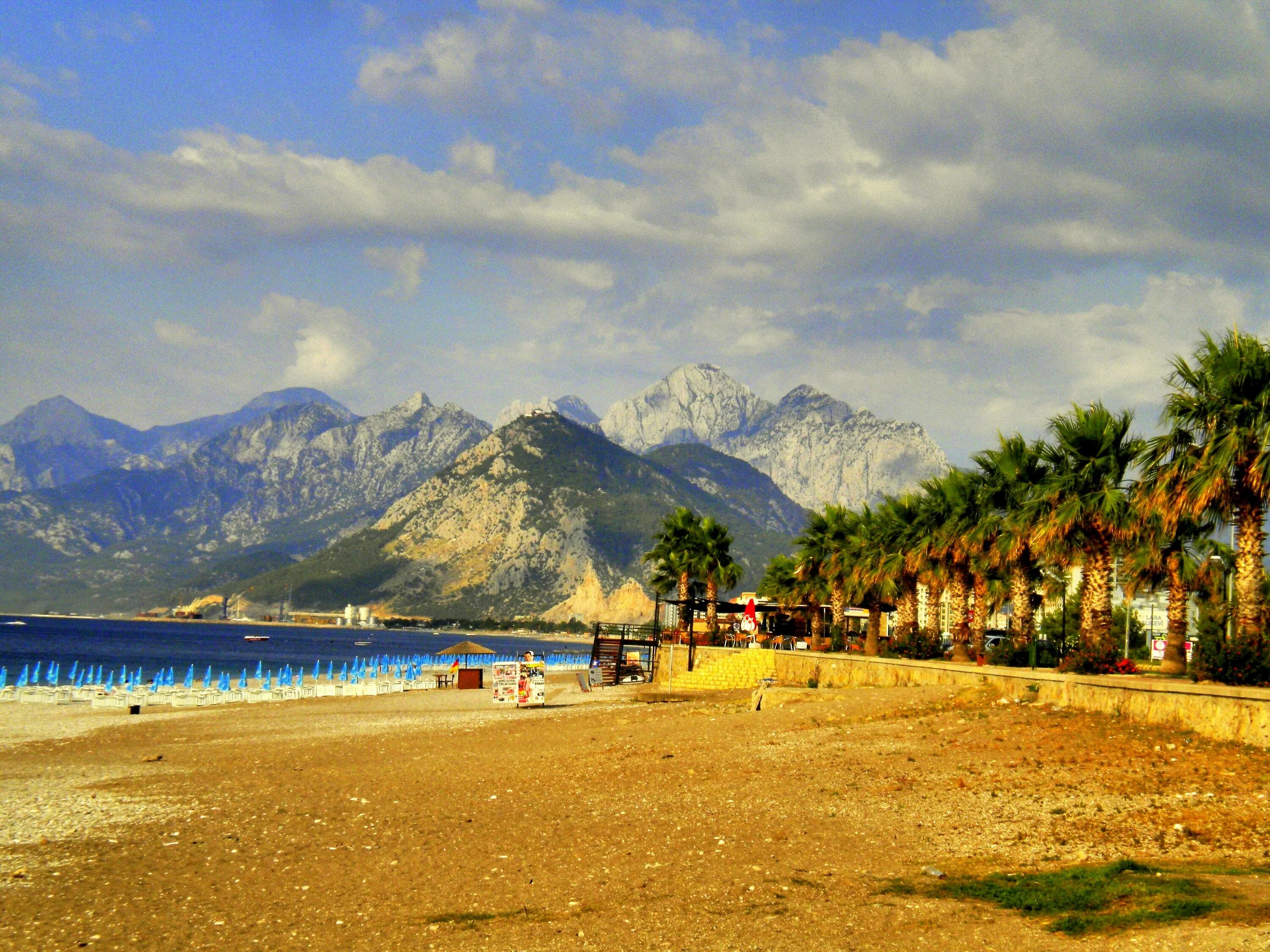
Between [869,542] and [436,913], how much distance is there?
35.4 m

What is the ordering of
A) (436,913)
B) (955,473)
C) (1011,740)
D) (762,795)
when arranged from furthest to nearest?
(955,473)
(1011,740)
(762,795)
(436,913)

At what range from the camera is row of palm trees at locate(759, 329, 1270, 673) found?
1953 cm

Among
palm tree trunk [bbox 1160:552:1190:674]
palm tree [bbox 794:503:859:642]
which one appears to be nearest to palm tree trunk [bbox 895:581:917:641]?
palm tree [bbox 794:503:859:642]

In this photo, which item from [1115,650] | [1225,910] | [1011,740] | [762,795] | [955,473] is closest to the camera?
[1225,910]

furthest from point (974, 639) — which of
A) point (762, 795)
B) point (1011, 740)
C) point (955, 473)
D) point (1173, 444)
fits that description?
point (762, 795)

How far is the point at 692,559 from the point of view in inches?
2237

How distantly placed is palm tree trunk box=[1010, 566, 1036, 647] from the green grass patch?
2089 centimetres

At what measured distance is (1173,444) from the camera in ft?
69.4

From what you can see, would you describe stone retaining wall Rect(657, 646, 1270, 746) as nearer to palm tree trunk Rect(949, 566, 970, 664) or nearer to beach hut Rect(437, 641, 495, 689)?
palm tree trunk Rect(949, 566, 970, 664)

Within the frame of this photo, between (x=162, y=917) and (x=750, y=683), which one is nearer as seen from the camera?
(x=162, y=917)

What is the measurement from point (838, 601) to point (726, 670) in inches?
263

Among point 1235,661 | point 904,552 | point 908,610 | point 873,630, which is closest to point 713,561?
point 873,630

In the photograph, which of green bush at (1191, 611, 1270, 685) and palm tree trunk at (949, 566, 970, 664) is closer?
green bush at (1191, 611, 1270, 685)

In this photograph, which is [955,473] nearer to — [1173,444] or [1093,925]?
[1173,444]
